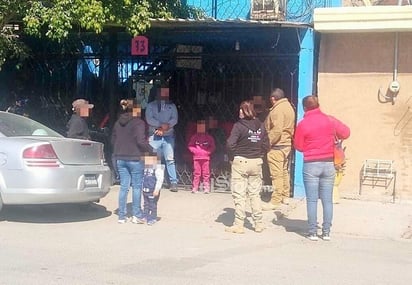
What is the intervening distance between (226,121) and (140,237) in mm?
4659

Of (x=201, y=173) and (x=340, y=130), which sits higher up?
(x=340, y=130)

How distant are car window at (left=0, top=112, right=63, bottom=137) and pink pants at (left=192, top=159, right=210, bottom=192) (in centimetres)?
292

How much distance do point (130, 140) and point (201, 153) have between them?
2.79m

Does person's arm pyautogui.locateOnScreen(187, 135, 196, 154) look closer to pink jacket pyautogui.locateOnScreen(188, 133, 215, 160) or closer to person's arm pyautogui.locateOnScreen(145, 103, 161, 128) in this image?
pink jacket pyautogui.locateOnScreen(188, 133, 215, 160)

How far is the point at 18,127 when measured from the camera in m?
9.80

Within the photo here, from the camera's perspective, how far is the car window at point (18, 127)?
9570 mm

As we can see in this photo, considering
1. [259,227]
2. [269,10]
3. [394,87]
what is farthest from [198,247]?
[269,10]

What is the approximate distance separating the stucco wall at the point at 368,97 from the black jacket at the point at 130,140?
12.5 ft

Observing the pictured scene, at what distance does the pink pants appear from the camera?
12094 millimetres

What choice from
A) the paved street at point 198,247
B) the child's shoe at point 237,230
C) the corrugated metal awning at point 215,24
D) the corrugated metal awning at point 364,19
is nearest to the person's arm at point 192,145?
the paved street at point 198,247

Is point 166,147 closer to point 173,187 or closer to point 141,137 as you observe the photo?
point 173,187

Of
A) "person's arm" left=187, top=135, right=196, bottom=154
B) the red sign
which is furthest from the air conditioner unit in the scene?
"person's arm" left=187, top=135, right=196, bottom=154

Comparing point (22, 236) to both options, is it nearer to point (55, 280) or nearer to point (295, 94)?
point (55, 280)

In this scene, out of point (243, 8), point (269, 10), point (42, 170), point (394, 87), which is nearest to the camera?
point (42, 170)
